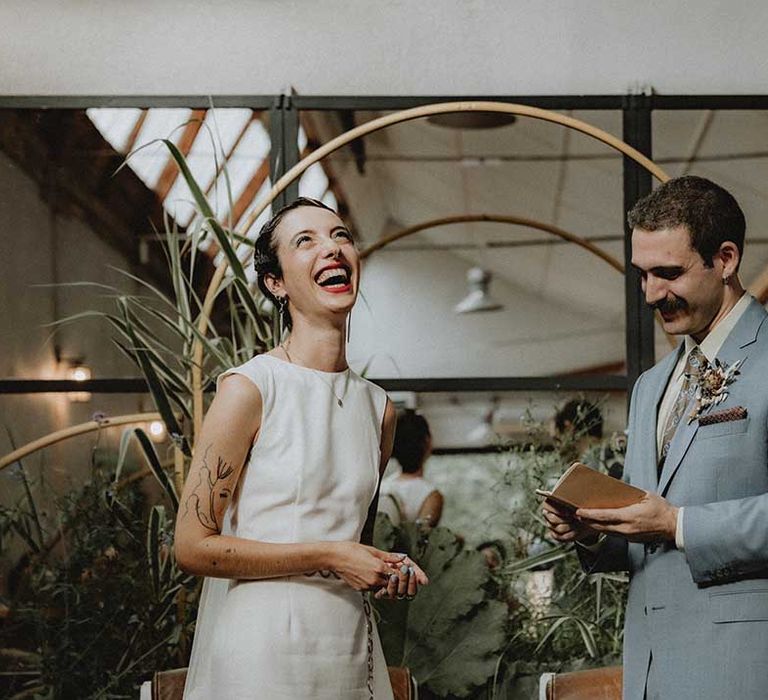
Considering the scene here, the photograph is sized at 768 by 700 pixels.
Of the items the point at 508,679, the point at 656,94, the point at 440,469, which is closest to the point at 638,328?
the point at 656,94

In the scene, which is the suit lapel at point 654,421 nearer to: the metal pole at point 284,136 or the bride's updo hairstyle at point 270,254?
the bride's updo hairstyle at point 270,254

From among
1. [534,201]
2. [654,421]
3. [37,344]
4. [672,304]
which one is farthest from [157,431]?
[534,201]

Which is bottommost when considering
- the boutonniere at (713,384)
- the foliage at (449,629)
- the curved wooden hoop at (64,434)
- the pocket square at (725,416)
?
the foliage at (449,629)

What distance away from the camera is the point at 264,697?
2.38 metres

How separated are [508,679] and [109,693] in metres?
1.14

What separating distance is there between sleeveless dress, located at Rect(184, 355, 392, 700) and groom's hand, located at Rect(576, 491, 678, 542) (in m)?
0.44

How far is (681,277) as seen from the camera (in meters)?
2.53

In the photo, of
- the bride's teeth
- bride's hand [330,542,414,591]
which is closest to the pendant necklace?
the bride's teeth

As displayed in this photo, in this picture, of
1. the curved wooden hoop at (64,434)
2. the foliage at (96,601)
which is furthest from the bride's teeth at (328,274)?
the curved wooden hoop at (64,434)

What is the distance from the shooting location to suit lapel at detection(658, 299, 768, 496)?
2.51 metres

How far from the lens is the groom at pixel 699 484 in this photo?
2418mm

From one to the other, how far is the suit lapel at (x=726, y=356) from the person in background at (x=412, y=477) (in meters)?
2.23

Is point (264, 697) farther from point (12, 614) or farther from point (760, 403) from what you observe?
point (12, 614)

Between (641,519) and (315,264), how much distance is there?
0.78 meters
